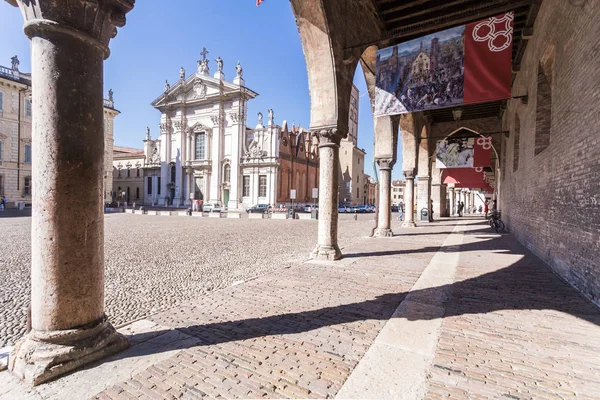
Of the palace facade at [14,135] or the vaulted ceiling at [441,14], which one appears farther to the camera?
the palace facade at [14,135]

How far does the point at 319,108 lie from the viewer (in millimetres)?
7621

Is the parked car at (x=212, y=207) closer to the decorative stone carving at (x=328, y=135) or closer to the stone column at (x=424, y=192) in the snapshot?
the stone column at (x=424, y=192)

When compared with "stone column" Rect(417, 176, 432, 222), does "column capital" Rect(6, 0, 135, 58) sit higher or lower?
higher

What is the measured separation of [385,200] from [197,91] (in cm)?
3908

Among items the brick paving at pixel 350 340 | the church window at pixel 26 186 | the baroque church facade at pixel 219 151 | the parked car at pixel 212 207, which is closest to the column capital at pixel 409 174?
the brick paving at pixel 350 340

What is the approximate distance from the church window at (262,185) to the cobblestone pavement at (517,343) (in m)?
35.1

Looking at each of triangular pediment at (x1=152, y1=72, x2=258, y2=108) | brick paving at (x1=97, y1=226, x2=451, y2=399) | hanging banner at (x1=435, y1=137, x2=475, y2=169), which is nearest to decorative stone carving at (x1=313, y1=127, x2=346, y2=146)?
brick paving at (x1=97, y1=226, x2=451, y2=399)

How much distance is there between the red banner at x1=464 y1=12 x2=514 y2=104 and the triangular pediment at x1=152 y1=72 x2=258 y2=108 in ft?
122

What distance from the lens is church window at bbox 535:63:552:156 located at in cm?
775

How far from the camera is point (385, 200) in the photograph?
12.5m

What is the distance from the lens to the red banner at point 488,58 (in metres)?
6.36

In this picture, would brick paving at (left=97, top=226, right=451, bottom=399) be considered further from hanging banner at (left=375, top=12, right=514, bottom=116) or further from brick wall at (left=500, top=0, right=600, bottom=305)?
hanging banner at (left=375, top=12, right=514, bottom=116)

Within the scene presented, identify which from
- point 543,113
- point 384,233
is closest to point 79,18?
point 543,113

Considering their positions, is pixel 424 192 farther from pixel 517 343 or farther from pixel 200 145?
pixel 200 145
